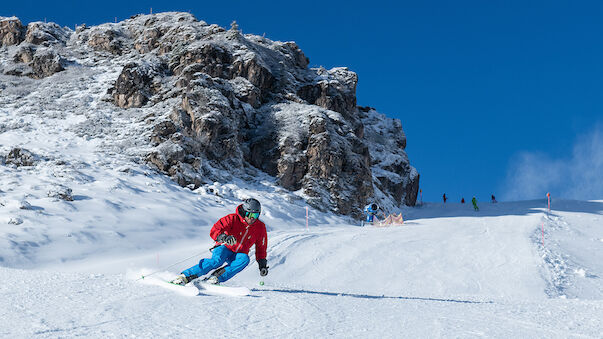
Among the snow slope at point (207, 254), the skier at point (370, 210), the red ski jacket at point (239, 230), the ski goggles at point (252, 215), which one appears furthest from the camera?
the skier at point (370, 210)

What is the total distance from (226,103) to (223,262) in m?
24.1

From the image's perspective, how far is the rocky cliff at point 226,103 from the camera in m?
26.5

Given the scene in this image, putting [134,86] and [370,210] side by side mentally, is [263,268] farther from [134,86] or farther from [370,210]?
[134,86]

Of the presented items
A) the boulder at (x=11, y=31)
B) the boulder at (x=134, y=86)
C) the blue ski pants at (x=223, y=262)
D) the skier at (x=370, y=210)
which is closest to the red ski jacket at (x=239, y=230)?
the blue ski pants at (x=223, y=262)

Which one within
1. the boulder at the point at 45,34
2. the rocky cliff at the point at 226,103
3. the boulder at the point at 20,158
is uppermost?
the boulder at the point at 45,34

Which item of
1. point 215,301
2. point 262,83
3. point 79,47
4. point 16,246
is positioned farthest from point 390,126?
point 215,301

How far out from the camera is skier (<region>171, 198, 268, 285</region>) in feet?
19.4

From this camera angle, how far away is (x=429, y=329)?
407cm

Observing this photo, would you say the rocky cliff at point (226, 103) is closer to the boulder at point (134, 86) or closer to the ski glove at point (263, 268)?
the boulder at point (134, 86)

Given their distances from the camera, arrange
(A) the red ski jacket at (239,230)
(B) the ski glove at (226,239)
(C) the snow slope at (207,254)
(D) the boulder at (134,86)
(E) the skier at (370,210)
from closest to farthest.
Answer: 1. (C) the snow slope at (207,254)
2. (B) the ski glove at (226,239)
3. (A) the red ski jacket at (239,230)
4. (E) the skier at (370,210)
5. (D) the boulder at (134,86)

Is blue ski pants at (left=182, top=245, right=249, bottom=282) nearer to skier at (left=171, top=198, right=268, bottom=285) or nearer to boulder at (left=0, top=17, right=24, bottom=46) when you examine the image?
skier at (left=171, top=198, right=268, bottom=285)

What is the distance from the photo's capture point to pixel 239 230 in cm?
628

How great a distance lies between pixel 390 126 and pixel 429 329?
52724mm

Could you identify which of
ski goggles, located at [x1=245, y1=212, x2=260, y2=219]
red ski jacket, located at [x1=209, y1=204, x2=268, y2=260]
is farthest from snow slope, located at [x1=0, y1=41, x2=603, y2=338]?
ski goggles, located at [x1=245, y1=212, x2=260, y2=219]
